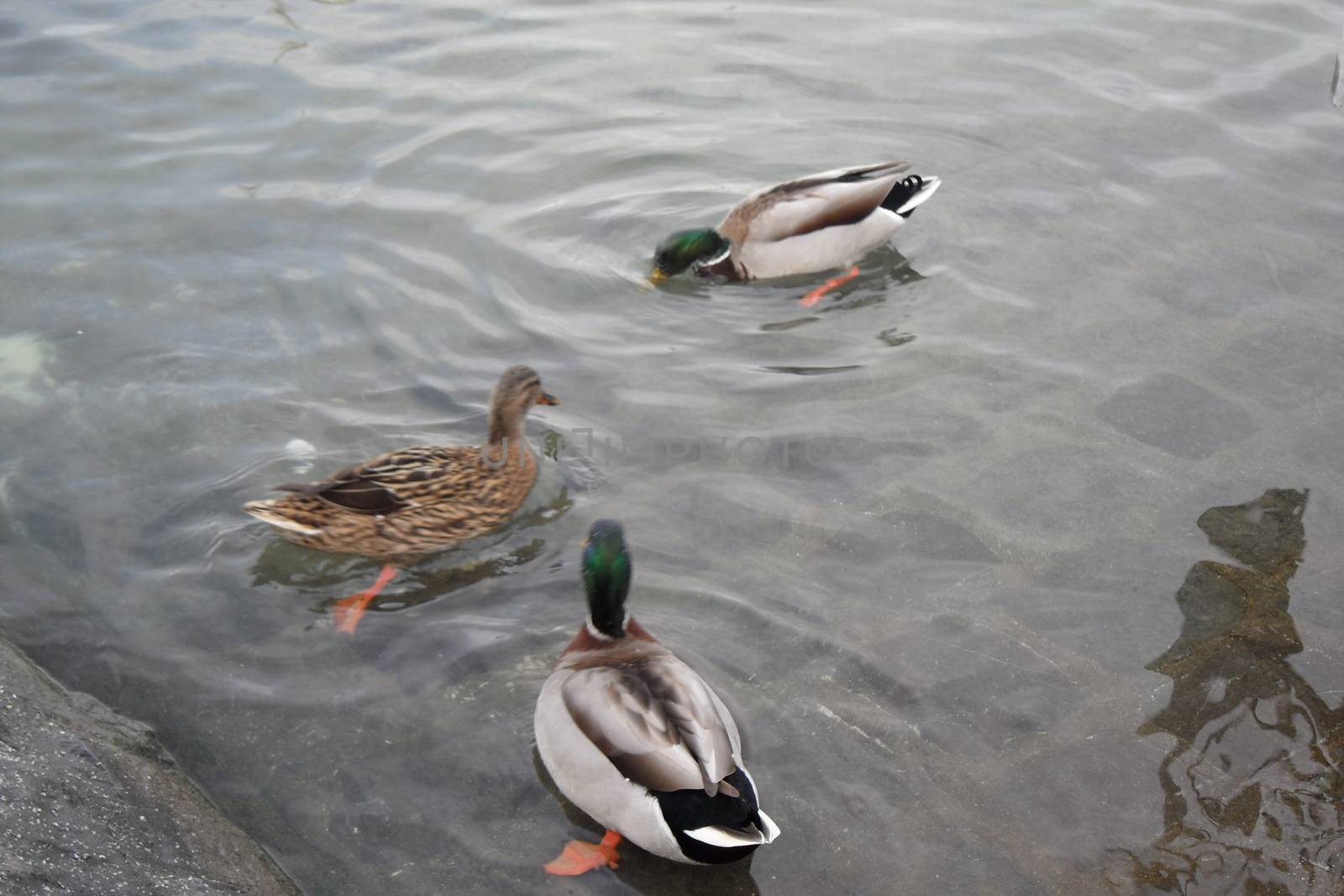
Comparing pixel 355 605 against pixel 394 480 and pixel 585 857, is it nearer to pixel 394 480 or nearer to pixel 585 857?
pixel 394 480

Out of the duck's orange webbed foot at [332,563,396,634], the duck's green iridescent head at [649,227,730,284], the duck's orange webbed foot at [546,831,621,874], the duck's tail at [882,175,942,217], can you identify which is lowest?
the duck's orange webbed foot at [546,831,621,874]

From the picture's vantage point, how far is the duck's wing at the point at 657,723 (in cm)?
360

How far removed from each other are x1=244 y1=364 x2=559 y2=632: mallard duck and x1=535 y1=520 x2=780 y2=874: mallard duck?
3.21ft

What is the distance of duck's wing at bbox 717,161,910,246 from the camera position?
7039 millimetres

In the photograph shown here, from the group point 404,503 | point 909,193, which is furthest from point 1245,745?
point 909,193

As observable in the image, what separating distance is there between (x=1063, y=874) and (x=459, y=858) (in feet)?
5.89

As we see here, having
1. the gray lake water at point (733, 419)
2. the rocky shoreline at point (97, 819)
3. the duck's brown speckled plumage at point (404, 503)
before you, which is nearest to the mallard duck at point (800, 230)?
the gray lake water at point (733, 419)

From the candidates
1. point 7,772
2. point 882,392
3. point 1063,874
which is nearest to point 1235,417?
point 882,392

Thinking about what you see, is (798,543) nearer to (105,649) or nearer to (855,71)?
(105,649)

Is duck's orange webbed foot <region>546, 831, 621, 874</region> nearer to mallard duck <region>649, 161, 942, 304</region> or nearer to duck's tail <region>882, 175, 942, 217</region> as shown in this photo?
mallard duck <region>649, 161, 942, 304</region>

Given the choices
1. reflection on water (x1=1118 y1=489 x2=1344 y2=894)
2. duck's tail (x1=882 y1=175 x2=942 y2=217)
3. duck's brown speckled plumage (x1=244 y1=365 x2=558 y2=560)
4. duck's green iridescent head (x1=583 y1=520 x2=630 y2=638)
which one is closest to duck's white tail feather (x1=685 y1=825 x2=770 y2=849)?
duck's green iridescent head (x1=583 y1=520 x2=630 y2=638)

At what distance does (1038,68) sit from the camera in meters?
9.04

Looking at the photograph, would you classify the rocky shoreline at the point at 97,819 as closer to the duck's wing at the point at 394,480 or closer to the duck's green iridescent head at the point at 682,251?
the duck's wing at the point at 394,480

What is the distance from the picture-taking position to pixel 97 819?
3432 millimetres
